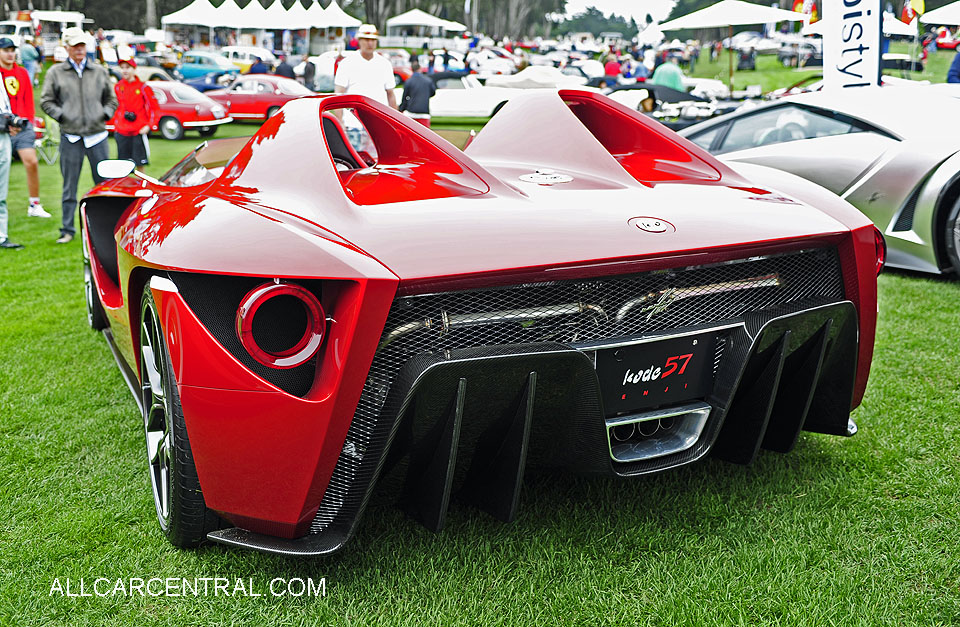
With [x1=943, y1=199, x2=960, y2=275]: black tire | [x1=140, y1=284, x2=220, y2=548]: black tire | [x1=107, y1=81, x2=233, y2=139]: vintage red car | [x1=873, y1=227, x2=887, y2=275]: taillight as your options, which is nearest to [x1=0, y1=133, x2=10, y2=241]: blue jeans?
[x1=140, y1=284, x2=220, y2=548]: black tire

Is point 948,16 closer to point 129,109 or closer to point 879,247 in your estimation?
point 129,109

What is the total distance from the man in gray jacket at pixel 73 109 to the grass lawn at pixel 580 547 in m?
4.20

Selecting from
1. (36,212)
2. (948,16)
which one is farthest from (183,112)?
(948,16)

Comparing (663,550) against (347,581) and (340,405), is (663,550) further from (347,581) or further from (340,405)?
(340,405)

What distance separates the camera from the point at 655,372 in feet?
7.09

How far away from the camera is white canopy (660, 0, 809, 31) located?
56.4 feet

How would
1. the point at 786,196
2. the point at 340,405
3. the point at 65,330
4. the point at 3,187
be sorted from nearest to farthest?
1. the point at 340,405
2. the point at 786,196
3. the point at 65,330
4. the point at 3,187

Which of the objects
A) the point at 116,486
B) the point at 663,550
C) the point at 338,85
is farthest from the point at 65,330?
the point at 338,85

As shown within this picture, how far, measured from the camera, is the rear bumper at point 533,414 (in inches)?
74.7

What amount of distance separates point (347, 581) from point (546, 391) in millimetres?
718

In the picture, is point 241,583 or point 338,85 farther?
point 338,85

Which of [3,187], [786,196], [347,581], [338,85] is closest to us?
[347,581]

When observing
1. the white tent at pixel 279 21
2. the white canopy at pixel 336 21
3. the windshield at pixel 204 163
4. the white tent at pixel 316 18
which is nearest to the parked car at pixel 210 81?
the white tent at pixel 279 21

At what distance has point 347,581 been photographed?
2150 millimetres
